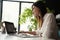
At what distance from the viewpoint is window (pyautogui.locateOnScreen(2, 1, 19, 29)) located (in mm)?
4227

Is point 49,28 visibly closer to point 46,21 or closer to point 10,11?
point 46,21

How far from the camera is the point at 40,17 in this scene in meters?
2.77

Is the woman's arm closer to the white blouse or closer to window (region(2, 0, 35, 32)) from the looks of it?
the white blouse

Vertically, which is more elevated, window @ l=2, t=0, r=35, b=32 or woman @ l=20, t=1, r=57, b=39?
window @ l=2, t=0, r=35, b=32

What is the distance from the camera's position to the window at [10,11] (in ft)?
13.9


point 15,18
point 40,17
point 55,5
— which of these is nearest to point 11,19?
point 15,18

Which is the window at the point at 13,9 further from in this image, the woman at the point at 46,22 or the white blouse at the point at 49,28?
the white blouse at the point at 49,28

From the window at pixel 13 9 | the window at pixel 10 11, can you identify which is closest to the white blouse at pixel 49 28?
the window at pixel 13 9

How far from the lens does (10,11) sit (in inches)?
171

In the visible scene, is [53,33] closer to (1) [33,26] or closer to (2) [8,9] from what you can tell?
(1) [33,26]

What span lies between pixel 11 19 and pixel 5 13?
28cm

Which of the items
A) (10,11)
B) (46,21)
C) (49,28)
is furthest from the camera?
(10,11)

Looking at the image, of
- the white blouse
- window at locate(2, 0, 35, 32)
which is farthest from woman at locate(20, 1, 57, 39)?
window at locate(2, 0, 35, 32)

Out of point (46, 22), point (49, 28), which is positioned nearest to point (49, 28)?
point (49, 28)
